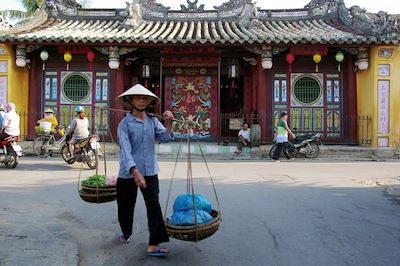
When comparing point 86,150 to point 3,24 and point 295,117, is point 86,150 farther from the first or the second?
point 295,117

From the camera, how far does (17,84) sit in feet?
46.1

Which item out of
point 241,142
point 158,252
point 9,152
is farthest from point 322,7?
point 158,252

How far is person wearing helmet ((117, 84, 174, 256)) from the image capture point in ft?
12.2

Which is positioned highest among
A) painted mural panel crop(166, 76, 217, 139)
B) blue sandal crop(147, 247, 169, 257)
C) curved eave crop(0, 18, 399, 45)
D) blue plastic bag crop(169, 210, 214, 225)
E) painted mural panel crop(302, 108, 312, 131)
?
curved eave crop(0, 18, 399, 45)

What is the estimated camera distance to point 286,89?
1430 centimetres

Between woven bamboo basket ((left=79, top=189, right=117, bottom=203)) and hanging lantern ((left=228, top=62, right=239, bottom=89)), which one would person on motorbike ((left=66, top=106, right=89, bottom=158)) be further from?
hanging lantern ((left=228, top=62, right=239, bottom=89))

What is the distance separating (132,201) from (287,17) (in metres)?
14.2

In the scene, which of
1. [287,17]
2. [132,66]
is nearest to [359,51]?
[287,17]

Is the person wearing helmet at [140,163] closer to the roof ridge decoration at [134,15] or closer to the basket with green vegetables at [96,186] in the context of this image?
the basket with green vegetables at [96,186]

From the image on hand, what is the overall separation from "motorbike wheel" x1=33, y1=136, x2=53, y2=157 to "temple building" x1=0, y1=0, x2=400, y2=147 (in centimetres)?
152

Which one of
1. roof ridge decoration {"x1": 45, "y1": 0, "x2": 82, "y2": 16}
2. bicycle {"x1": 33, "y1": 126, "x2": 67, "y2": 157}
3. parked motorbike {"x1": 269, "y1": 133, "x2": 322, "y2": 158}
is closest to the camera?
bicycle {"x1": 33, "y1": 126, "x2": 67, "y2": 157}

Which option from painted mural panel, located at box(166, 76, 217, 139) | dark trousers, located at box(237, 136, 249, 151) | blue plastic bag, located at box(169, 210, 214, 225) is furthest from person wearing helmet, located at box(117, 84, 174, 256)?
painted mural panel, located at box(166, 76, 217, 139)

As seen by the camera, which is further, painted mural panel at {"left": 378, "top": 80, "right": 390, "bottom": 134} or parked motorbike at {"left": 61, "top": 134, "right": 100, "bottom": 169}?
painted mural panel at {"left": 378, "top": 80, "right": 390, "bottom": 134}

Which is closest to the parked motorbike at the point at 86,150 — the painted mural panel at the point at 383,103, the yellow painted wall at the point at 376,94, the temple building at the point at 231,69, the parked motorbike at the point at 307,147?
the temple building at the point at 231,69
